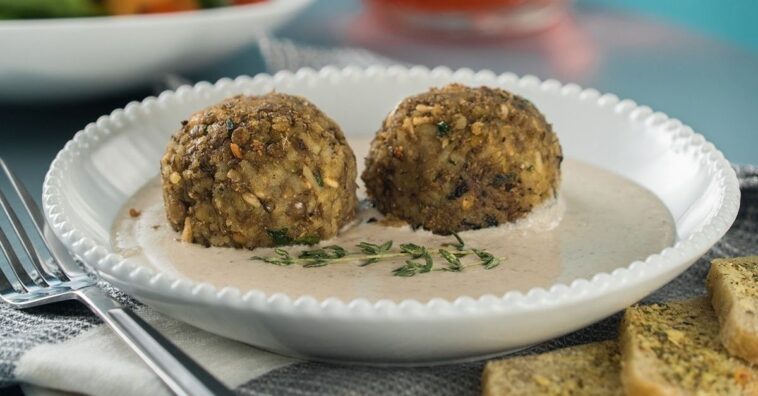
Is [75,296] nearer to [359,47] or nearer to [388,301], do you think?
[388,301]

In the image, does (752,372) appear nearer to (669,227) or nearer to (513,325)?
(513,325)

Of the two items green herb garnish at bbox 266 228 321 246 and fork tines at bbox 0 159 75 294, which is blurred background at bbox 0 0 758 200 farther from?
green herb garnish at bbox 266 228 321 246

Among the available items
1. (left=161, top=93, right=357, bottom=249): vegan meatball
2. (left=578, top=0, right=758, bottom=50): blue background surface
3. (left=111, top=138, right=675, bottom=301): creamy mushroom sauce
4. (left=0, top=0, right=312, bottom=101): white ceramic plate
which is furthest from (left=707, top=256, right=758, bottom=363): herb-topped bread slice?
(left=578, top=0, right=758, bottom=50): blue background surface

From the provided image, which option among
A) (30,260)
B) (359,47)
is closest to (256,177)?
(30,260)

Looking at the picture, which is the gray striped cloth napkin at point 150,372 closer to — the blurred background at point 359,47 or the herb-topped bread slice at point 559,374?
the herb-topped bread slice at point 559,374

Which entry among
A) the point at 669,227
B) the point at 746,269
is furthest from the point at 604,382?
the point at 669,227

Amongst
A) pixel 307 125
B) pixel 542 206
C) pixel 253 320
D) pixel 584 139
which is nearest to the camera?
pixel 253 320

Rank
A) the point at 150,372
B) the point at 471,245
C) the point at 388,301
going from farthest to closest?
the point at 471,245, the point at 150,372, the point at 388,301
